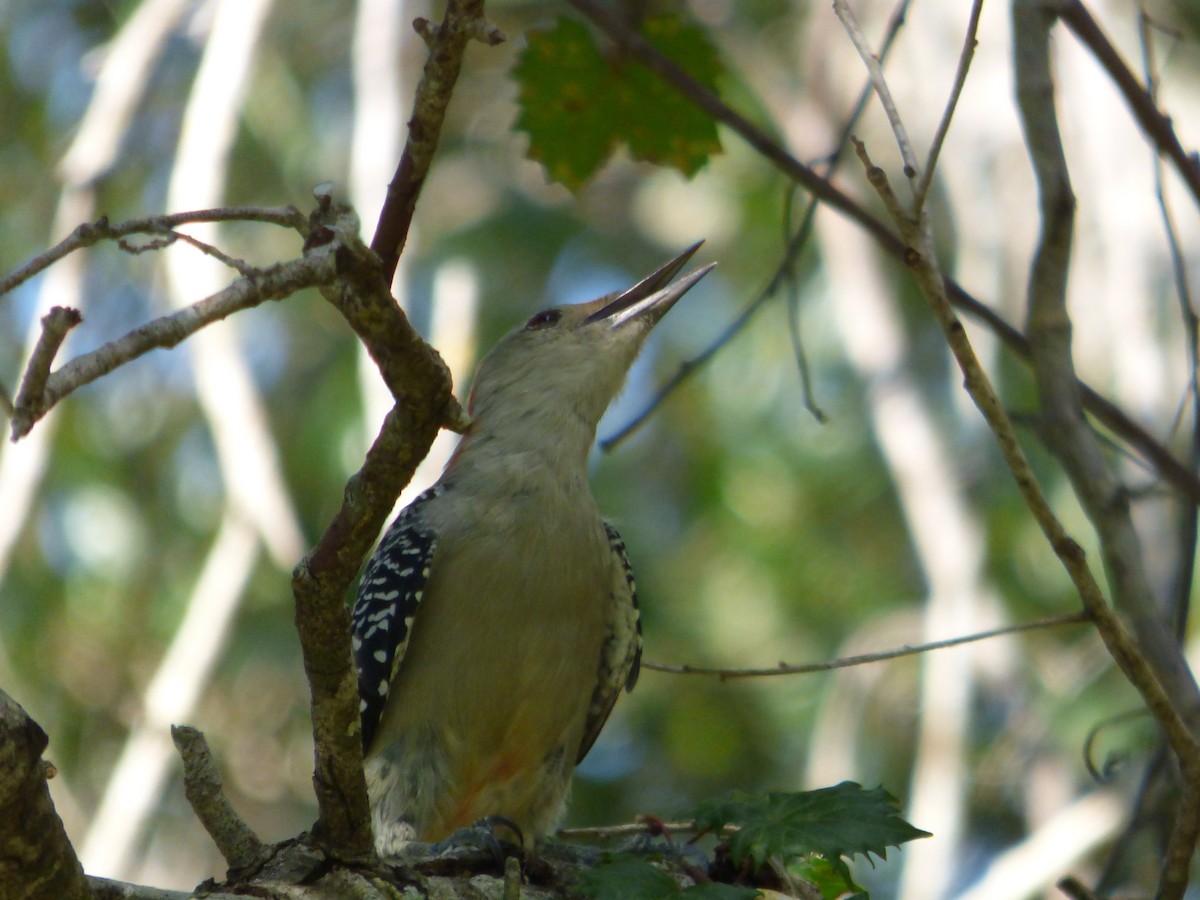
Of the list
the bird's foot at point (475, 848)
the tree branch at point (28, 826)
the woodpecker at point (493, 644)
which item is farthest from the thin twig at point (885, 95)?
the tree branch at point (28, 826)

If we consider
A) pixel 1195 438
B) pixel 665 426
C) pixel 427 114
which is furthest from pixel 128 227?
pixel 665 426

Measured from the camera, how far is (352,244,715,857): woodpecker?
5.24m

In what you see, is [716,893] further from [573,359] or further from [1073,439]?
[573,359]

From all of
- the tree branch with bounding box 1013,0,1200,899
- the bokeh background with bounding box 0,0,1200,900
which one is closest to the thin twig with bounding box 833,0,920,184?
the tree branch with bounding box 1013,0,1200,899

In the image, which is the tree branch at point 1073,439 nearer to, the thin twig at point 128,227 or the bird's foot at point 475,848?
the bird's foot at point 475,848

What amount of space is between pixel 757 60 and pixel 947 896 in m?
8.07

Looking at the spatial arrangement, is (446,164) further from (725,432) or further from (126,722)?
(126,722)

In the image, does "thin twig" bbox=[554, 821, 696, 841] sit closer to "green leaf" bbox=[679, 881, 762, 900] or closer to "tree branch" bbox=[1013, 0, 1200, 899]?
"green leaf" bbox=[679, 881, 762, 900]

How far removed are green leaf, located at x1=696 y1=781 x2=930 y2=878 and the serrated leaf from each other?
22 centimetres

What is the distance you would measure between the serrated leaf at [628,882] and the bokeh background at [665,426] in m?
1.80

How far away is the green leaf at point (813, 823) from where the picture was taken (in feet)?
10.8

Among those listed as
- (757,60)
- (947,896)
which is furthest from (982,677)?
(757,60)

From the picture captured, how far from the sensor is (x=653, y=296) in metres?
6.07

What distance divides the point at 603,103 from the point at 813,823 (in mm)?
2760
